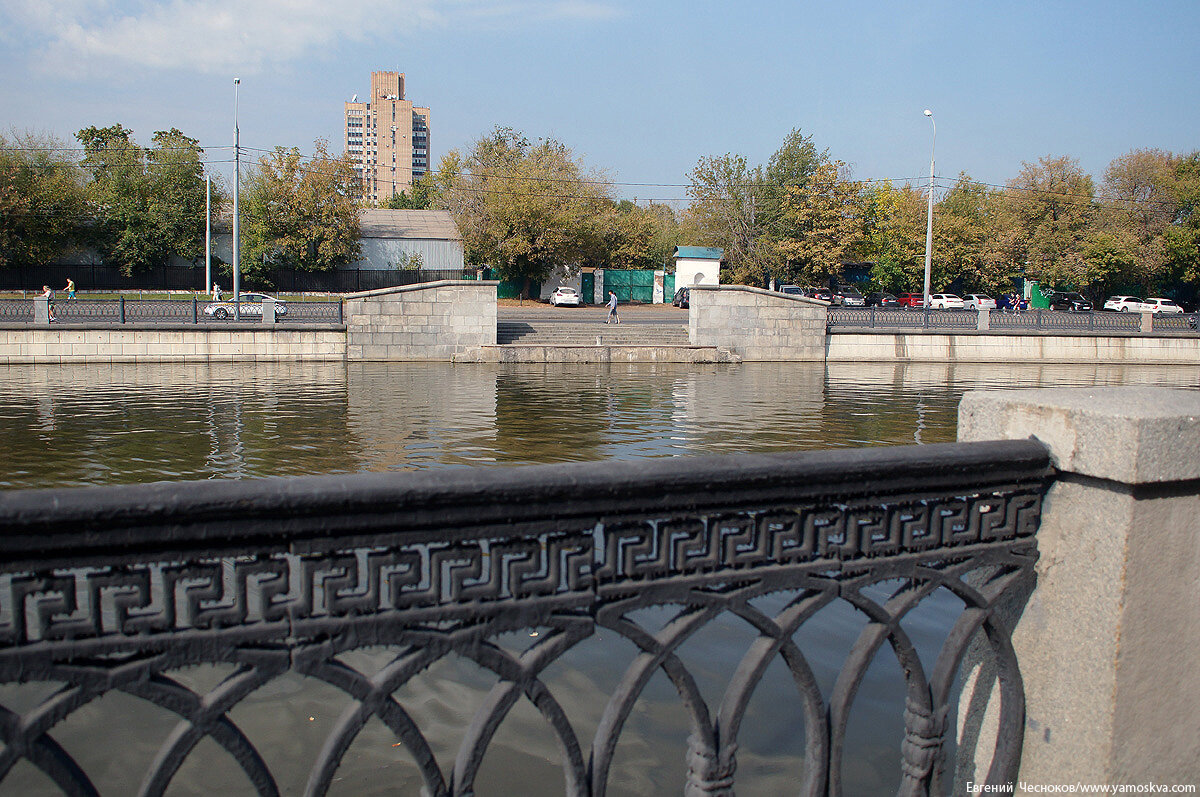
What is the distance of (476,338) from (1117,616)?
24268 millimetres

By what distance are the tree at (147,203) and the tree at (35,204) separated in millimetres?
1298

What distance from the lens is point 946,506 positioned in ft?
6.23

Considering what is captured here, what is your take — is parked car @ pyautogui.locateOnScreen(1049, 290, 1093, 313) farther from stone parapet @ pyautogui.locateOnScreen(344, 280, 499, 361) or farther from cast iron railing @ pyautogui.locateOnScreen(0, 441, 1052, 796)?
cast iron railing @ pyautogui.locateOnScreen(0, 441, 1052, 796)

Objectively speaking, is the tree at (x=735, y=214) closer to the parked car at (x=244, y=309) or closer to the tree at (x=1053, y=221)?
the tree at (x=1053, y=221)

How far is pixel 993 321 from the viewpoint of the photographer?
29266 millimetres

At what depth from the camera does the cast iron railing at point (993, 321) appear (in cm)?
2875

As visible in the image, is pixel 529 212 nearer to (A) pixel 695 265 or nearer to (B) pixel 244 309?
(A) pixel 695 265

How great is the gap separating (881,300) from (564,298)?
16845 millimetres

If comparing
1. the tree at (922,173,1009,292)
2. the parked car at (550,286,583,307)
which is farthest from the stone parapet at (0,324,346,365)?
the tree at (922,173,1009,292)

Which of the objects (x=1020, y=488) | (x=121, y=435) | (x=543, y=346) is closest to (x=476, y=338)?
(x=543, y=346)

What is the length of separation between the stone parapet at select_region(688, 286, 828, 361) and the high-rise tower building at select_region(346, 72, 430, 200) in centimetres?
14020

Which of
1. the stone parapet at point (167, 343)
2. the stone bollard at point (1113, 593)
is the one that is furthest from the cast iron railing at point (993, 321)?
the stone bollard at point (1113, 593)

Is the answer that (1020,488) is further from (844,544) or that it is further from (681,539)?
(681,539)

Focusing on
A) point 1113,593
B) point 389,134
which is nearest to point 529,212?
point 1113,593
